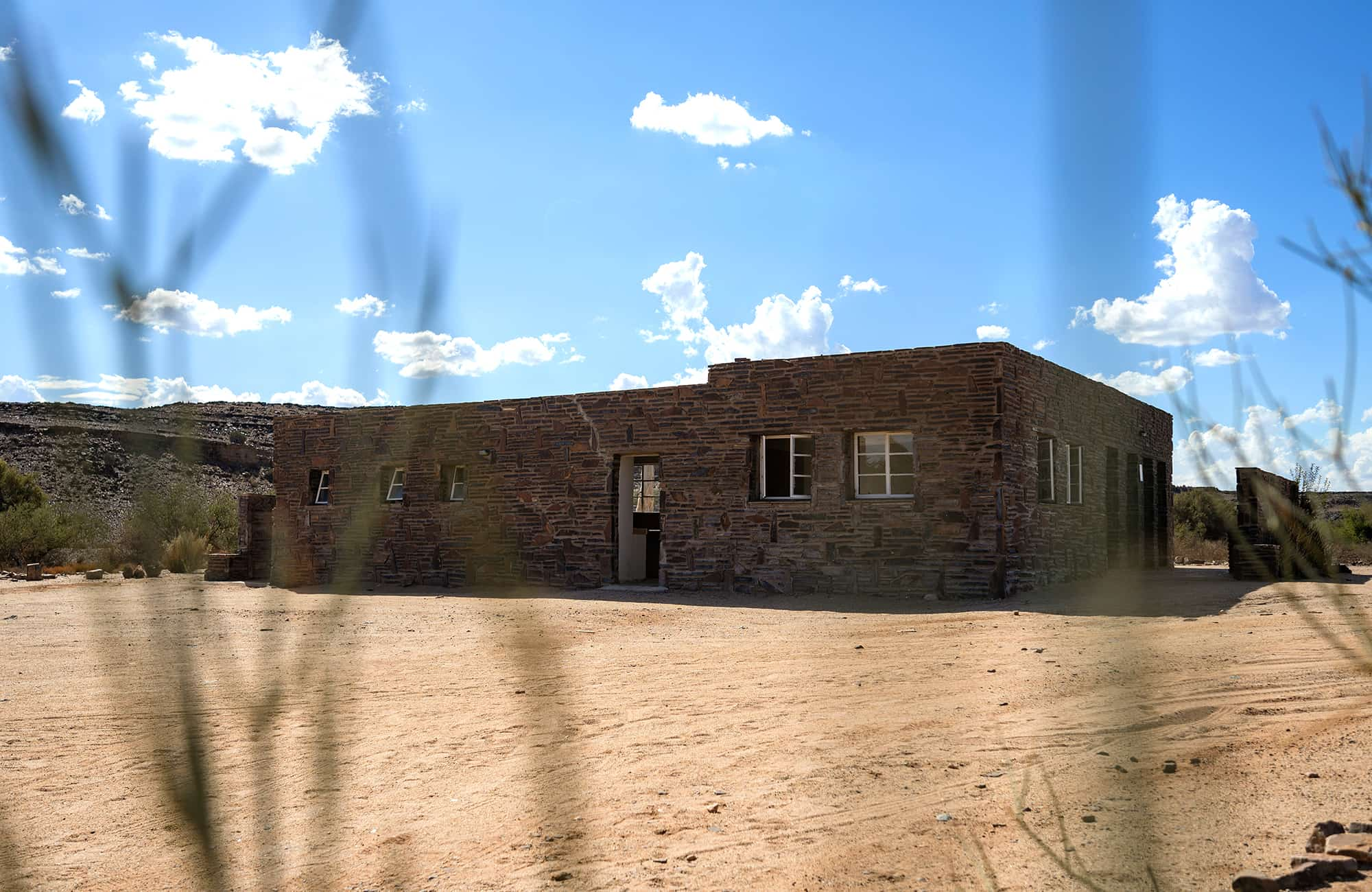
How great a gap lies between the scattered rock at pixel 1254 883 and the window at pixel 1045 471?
13.8 metres

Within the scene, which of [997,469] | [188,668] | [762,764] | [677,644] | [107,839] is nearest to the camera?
[188,668]

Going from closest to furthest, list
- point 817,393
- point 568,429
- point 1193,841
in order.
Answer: point 1193,841
point 817,393
point 568,429

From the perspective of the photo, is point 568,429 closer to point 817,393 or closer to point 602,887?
point 817,393

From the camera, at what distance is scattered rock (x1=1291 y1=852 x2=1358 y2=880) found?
10.8 feet

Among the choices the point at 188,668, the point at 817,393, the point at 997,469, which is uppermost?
the point at 817,393

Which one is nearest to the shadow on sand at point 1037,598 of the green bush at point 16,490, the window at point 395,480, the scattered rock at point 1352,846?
the window at point 395,480

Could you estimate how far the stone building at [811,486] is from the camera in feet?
49.9

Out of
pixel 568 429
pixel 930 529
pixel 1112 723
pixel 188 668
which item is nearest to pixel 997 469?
pixel 930 529

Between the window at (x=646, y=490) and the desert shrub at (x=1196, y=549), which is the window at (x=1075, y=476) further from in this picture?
the desert shrub at (x=1196, y=549)

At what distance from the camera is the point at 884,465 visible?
16.0 meters

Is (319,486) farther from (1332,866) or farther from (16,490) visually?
(1332,866)

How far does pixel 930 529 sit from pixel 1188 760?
417 inches

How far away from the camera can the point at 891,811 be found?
4.65 metres

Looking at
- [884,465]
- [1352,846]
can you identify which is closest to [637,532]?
[884,465]
